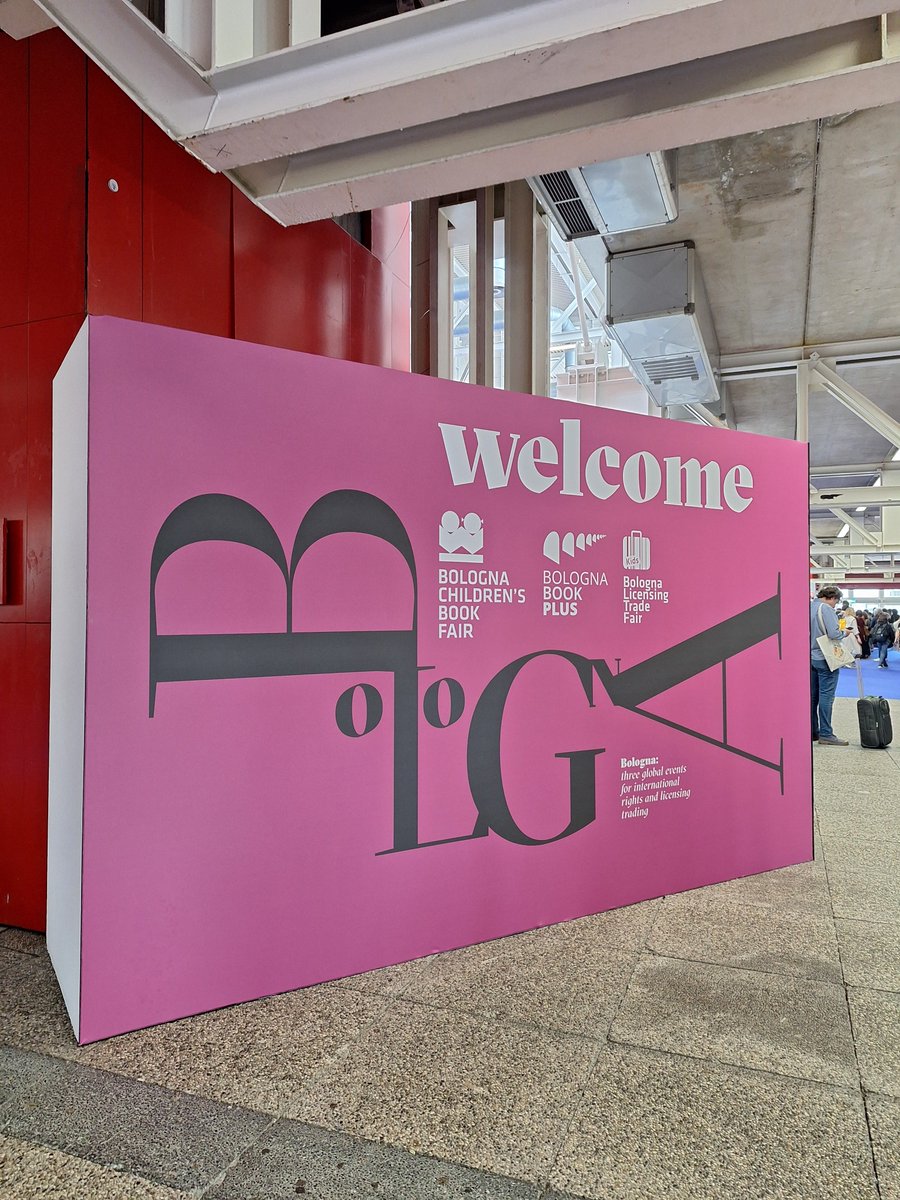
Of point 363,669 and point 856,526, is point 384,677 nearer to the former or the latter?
point 363,669

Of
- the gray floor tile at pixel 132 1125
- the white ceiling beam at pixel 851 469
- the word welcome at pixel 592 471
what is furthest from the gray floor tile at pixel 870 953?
the white ceiling beam at pixel 851 469

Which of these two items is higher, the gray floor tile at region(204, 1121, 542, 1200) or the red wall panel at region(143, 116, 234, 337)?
the red wall panel at region(143, 116, 234, 337)

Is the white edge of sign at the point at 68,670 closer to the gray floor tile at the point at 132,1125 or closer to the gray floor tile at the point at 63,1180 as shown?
the gray floor tile at the point at 132,1125

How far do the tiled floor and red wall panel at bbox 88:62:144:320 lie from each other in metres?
2.69

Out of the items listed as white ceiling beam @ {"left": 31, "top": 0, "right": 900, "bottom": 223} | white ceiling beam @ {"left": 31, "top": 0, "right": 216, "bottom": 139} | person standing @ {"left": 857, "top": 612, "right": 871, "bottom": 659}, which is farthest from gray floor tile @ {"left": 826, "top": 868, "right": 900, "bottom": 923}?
person standing @ {"left": 857, "top": 612, "right": 871, "bottom": 659}

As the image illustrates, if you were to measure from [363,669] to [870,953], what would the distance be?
7.69 ft

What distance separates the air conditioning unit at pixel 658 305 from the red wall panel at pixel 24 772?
14.8 feet

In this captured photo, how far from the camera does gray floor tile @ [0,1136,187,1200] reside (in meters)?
1.86

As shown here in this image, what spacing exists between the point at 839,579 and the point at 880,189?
3652cm

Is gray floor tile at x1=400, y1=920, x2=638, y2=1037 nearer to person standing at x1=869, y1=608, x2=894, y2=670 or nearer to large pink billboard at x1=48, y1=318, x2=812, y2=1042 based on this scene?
large pink billboard at x1=48, y1=318, x2=812, y2=1042

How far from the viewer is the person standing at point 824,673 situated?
801 centimetres

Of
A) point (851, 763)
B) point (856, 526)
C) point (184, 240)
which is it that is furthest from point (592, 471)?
point (856, 526)

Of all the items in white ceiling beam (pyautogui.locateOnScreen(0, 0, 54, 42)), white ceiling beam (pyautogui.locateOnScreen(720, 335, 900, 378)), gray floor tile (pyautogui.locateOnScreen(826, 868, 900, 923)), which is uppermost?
white ceiling beam (pyautogui.locateOnScreen(720, 335, 900, 378))

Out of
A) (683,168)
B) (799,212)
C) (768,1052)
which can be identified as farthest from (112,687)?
(799,212)
